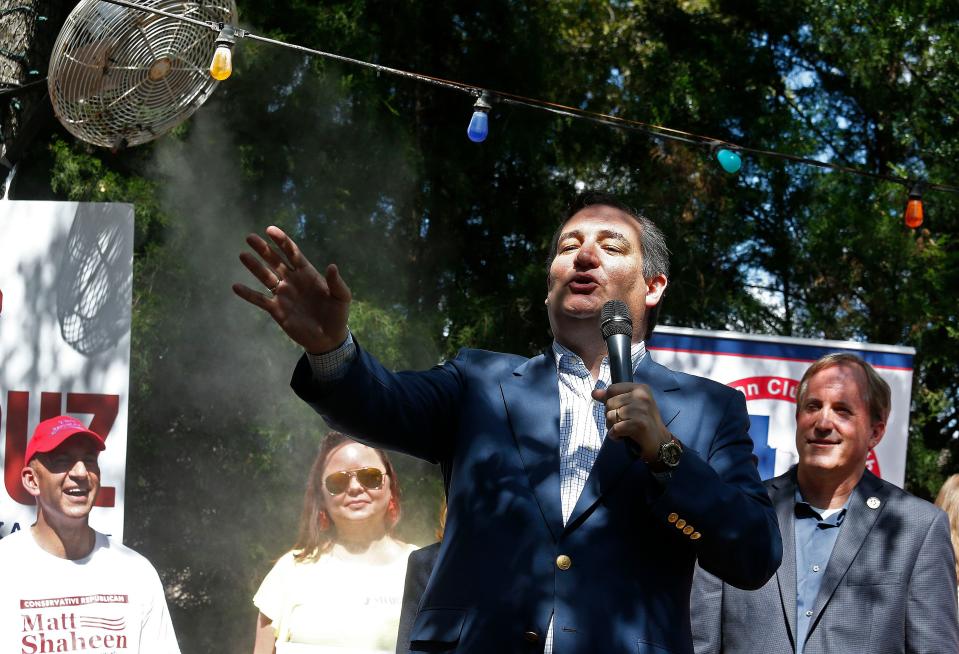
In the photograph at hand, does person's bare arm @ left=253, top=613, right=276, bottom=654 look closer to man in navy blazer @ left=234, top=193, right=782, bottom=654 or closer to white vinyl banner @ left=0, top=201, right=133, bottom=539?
white vinyl banner @ left=0, top=201, right=133, bottom=539

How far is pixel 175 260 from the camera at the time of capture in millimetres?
7637

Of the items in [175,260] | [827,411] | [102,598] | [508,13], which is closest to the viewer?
[827,411]

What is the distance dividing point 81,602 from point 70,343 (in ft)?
3.45

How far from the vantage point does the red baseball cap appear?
4660 mm

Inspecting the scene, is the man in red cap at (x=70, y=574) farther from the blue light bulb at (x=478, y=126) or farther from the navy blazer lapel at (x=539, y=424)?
the navy blazer lapel at (x=539, y=424)

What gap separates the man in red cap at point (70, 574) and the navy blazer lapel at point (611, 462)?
2.79 meters

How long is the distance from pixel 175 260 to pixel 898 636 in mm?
5264

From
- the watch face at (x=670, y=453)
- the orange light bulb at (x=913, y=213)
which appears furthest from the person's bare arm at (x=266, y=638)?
the orange light bulb at (x=913, y=213)

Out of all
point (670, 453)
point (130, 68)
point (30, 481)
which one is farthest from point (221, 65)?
point (670, 453)

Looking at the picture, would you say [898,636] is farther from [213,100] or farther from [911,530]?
[213,100]

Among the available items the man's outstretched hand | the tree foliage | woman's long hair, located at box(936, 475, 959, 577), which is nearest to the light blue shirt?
woman's long hair, located at box(936, 475, 959, 577)

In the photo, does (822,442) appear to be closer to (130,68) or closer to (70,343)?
(70,343)

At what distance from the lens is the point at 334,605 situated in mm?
4926

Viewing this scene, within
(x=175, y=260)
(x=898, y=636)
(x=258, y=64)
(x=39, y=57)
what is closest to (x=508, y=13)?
(x=258, y=64)
